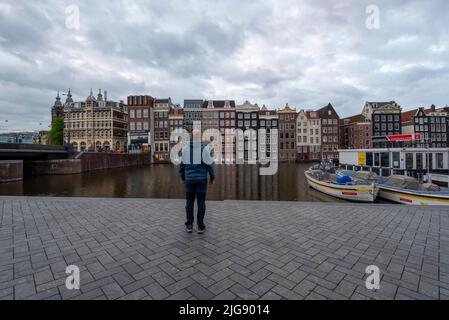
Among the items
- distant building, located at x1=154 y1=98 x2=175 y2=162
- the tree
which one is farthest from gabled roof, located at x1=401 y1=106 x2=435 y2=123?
the tree

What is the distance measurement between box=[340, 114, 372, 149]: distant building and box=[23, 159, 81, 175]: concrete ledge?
225 ft

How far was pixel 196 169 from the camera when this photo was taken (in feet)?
15.1

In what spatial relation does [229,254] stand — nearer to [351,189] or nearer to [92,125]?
[351,189]

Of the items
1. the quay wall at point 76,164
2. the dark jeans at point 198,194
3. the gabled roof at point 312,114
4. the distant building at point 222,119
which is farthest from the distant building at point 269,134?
the dark jeans at point 198,194

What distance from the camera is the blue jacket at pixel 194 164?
459cm

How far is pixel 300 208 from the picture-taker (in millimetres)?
6957

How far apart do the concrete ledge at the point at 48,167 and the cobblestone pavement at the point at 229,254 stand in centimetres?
3319

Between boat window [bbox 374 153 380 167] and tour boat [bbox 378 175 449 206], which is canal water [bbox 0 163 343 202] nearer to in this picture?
tour boat [bbox 378 175 449 206]

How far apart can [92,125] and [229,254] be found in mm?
71801

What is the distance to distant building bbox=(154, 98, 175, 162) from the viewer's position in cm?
6295

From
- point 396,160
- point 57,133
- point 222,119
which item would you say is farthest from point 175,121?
point 396,160

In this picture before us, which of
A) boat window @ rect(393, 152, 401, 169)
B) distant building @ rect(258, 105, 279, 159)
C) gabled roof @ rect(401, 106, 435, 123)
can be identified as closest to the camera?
boat window @ rect(393, 152, 401, 169)

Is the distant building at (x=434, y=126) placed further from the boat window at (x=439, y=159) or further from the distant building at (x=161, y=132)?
the distant building at (x=161, y=132)
